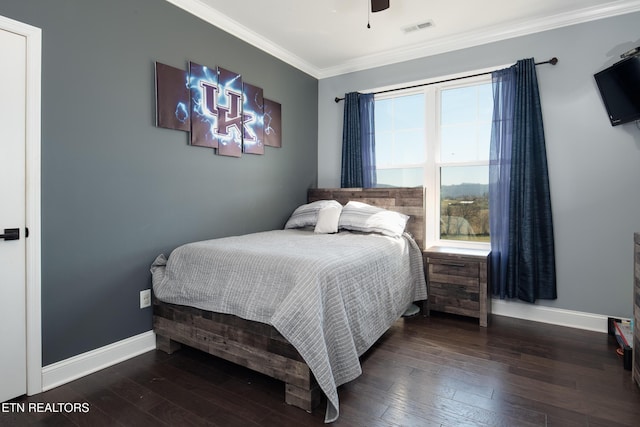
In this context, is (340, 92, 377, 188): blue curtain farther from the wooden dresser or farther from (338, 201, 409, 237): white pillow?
the wooden dresser

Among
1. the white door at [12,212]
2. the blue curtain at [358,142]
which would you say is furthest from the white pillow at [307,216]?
the white door at [12,212]

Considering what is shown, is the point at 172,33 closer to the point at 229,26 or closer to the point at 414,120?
the point at 229,26

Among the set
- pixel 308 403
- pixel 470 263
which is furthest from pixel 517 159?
pixel 308 403

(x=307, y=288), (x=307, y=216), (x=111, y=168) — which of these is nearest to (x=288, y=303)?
(x=307, y=288)

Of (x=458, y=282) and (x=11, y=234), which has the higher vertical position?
(x=11, y=234)

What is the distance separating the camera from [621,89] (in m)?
2.63

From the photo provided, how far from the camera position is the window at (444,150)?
338 centimetres

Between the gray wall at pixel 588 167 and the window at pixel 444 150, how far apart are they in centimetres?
53

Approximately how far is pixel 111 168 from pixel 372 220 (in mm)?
2041

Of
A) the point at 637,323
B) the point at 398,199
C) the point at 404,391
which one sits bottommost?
the point at 404,391

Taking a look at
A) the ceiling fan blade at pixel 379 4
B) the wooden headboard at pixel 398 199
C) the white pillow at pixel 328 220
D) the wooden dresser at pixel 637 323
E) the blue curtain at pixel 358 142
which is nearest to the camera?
the wooden dresser at pixel 637 323

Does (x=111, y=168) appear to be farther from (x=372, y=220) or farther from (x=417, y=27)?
(x=417, y=27)

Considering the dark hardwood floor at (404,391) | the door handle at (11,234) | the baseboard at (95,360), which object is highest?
the door handle at (11,234)

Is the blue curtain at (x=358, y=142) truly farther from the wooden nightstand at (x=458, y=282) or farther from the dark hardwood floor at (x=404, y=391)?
the dark hardwood floor at (x=404, y=391)
